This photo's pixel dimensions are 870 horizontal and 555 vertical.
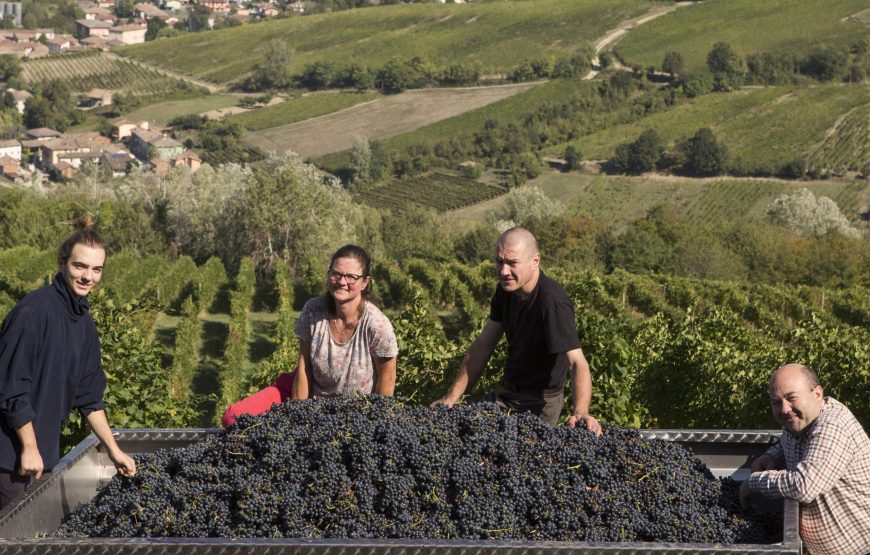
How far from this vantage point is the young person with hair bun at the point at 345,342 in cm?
507

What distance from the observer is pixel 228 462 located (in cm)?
383

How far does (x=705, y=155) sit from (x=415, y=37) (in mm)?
55907

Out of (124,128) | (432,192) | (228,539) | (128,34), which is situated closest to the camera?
(228,539)

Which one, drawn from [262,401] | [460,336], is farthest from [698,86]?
[262,401]

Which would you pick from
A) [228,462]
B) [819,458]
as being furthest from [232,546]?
[819,458]

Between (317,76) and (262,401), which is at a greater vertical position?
(262,401)

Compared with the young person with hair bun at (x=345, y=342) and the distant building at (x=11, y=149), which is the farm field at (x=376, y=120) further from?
the young person with hair bun at (x=345, y=342)

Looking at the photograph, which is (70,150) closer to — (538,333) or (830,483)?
(538,333)

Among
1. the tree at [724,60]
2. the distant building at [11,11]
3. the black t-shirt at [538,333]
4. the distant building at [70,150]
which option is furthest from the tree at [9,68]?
the black t-shirt at [538,333]

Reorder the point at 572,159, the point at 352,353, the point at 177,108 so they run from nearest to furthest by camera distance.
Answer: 1. the point at 352,353
2. the point at 572,159
3. the point at 177,108

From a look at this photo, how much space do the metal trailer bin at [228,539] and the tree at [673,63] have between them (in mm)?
110956

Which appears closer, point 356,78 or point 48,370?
point 48,370

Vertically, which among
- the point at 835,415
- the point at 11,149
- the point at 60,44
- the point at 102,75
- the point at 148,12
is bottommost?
the point at 11,149

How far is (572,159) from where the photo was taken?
93.9 meters
